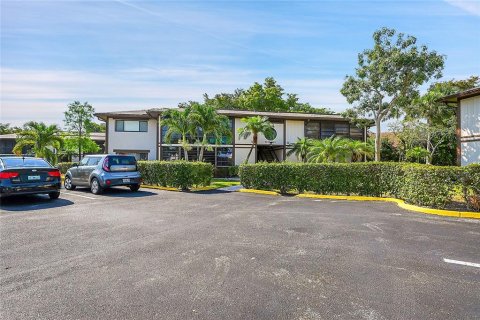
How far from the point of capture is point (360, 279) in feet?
14.5

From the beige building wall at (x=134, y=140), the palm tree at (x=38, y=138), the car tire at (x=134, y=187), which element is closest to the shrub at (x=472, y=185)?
the car tire at (x=134, y=187)

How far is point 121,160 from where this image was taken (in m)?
14.5

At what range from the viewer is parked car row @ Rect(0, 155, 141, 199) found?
10.5 m

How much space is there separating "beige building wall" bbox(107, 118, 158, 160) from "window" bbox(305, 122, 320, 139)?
1435 cm

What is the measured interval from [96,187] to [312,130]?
2248 centimetres

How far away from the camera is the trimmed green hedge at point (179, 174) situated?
648 inches

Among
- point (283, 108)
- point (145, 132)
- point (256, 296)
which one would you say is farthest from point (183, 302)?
point (283, 108)

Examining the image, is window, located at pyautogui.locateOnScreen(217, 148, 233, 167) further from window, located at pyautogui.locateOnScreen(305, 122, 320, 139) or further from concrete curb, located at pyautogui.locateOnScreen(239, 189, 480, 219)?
concrete curb, located at pyautogui.locateOnScreen(239, 189, 480, 219)

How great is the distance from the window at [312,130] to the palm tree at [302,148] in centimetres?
252

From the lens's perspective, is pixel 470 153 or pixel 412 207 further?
pixel 470 153

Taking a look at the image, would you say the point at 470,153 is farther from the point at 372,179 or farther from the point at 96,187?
the point at 96,187

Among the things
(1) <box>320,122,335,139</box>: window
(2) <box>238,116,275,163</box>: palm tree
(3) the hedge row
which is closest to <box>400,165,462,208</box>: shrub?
(3) the hedge row

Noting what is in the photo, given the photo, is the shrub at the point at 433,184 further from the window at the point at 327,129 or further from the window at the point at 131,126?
the window at the point at 131,126

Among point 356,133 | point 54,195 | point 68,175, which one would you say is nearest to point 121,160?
point 54,195
